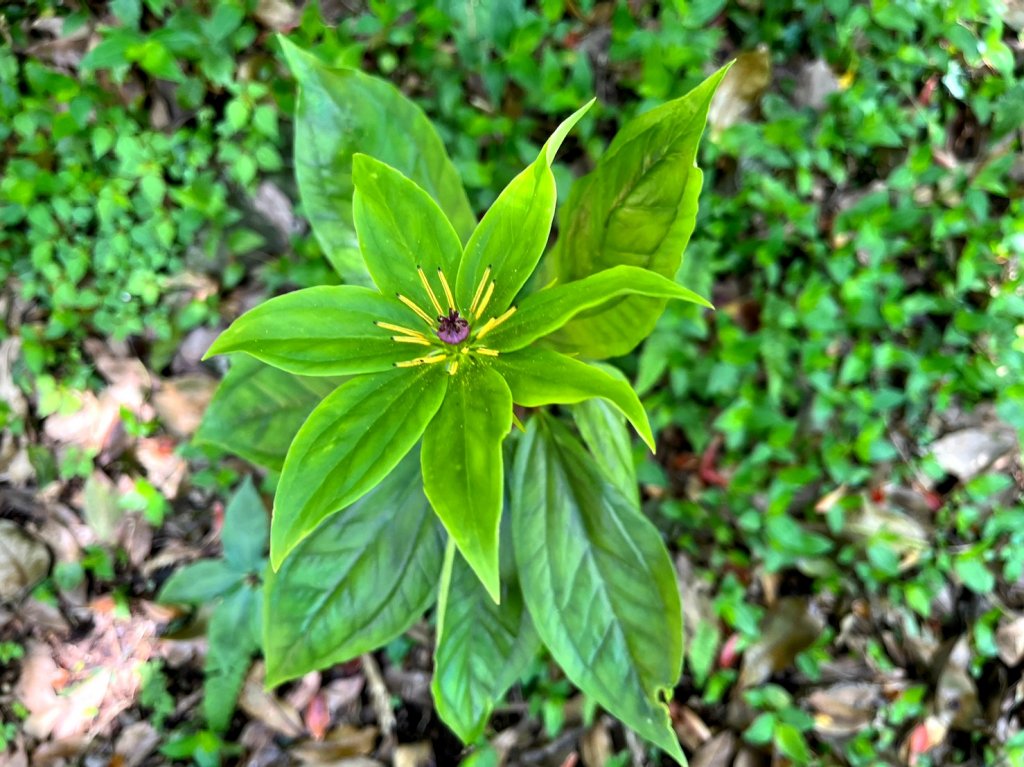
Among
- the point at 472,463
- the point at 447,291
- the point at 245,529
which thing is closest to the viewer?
the point at 472,463

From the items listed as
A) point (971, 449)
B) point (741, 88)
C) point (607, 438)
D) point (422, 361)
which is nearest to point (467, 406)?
point (422, 361)

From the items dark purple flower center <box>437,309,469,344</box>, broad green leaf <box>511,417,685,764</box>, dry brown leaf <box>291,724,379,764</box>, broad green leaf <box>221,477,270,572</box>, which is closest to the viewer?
dark purple flower center <box>437,309,469,344</box>

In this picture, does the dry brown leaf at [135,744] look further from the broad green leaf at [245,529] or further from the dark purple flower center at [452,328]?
the dark purple flower center at [452,328]

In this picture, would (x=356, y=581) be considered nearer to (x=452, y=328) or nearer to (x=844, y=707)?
(x=452, y=328)

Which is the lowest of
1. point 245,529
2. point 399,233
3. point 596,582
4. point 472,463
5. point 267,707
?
point 267,707

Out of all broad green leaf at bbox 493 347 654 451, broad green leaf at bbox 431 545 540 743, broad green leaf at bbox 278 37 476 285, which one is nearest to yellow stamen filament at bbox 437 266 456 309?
broad green leaf at bbox 493 347 654 451

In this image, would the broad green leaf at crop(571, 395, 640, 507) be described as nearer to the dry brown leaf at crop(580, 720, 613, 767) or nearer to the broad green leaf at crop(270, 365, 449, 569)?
the broad green leaf at crop(270, 365, 449, 569)

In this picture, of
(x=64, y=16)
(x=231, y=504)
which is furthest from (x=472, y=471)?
(x=64, y=16)

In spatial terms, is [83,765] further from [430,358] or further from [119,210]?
[430,358]
